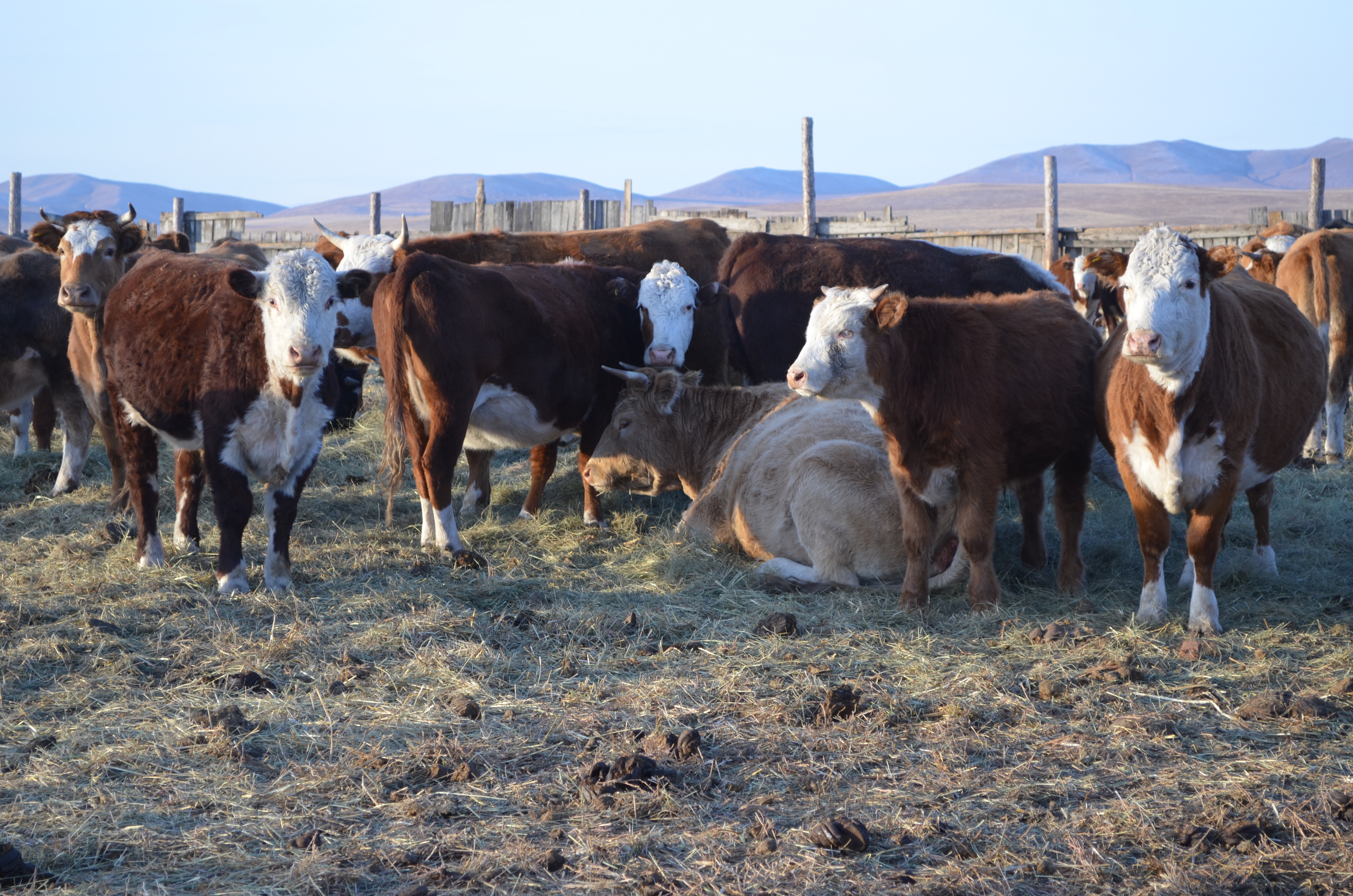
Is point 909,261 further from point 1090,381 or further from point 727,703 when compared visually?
point 727,703

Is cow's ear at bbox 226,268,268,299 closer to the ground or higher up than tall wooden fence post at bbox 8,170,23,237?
closer to the ground

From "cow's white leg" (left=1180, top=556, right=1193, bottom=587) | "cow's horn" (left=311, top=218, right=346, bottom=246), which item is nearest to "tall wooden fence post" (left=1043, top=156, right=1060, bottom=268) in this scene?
"cow's horn" (left=311, top=218, right=346, bottom=246)

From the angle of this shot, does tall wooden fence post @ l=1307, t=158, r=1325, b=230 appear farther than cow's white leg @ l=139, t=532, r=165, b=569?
Yes

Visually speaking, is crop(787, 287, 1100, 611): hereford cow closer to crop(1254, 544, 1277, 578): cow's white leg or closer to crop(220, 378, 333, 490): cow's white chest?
crop(1254, 544, 1277, 578): cow's white leg

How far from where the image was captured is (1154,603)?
200 inches

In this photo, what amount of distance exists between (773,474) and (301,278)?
2.70m

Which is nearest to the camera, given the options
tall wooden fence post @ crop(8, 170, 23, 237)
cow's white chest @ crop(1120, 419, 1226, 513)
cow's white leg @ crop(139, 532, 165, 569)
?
cow's white chest @ crop(1120, 419, 1226, 513)

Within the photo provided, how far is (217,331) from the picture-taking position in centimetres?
583

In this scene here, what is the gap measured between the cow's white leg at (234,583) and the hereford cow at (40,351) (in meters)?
3.33

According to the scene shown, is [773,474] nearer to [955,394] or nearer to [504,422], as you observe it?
[955,394]

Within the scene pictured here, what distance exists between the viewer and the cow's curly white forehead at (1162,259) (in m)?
4.58

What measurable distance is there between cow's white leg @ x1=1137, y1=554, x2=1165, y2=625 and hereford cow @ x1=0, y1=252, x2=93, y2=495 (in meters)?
7.31

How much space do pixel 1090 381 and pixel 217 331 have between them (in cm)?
447

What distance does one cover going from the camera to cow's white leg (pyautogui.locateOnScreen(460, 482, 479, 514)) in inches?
314
